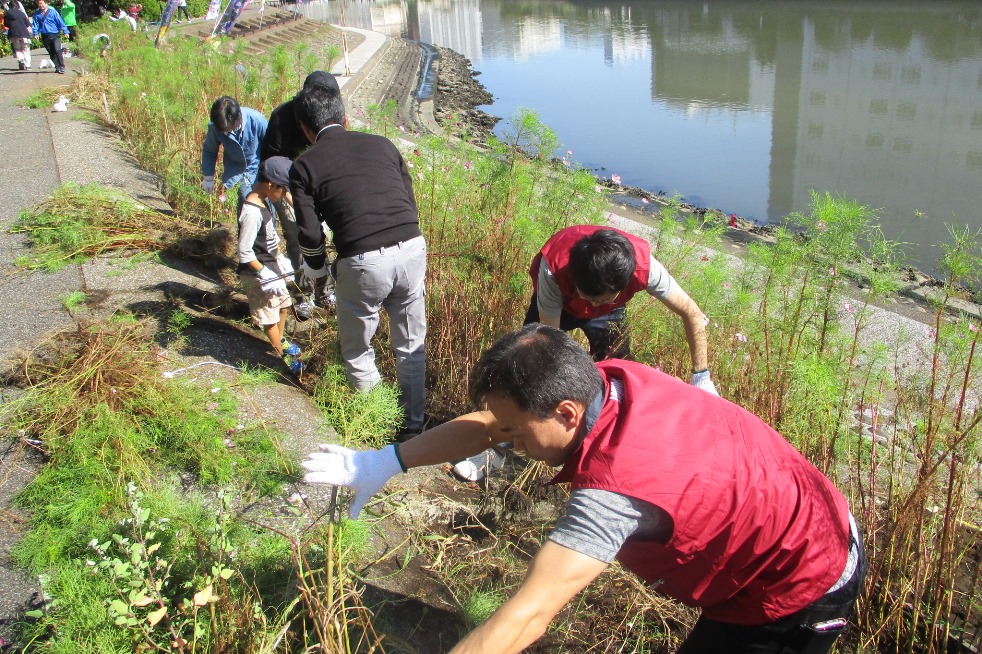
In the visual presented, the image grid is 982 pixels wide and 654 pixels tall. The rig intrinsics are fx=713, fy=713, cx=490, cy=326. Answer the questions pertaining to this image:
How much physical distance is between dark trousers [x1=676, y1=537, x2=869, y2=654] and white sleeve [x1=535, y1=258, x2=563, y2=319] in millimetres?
1554

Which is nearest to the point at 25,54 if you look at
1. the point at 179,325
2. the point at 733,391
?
the point at 179,325

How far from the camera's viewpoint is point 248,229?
4211mm

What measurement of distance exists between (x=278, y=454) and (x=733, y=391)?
2157 mm

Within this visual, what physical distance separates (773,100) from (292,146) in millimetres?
17740

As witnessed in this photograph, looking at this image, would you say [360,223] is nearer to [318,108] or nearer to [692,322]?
[318,108]

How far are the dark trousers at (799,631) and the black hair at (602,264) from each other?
123 cm

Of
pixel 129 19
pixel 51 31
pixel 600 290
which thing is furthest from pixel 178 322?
pixel 129 19

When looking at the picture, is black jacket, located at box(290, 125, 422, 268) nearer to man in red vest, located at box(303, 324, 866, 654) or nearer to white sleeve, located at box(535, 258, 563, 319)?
white sleeve, located at box(535, 258, 563, 319)

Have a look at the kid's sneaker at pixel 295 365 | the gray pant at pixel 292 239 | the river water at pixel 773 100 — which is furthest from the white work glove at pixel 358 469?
the river water at pixel 773 100

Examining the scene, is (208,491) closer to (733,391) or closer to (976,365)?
(733,391)

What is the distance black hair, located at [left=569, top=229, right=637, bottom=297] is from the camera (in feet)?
8.89

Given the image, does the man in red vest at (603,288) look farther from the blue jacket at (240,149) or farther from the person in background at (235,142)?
the blue jacket at (240,149)

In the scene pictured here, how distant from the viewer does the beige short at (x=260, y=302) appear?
166 inches

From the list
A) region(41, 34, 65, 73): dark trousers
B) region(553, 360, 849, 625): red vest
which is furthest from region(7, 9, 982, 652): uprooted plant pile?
region(41, 34, 65, 73): dark trousers
